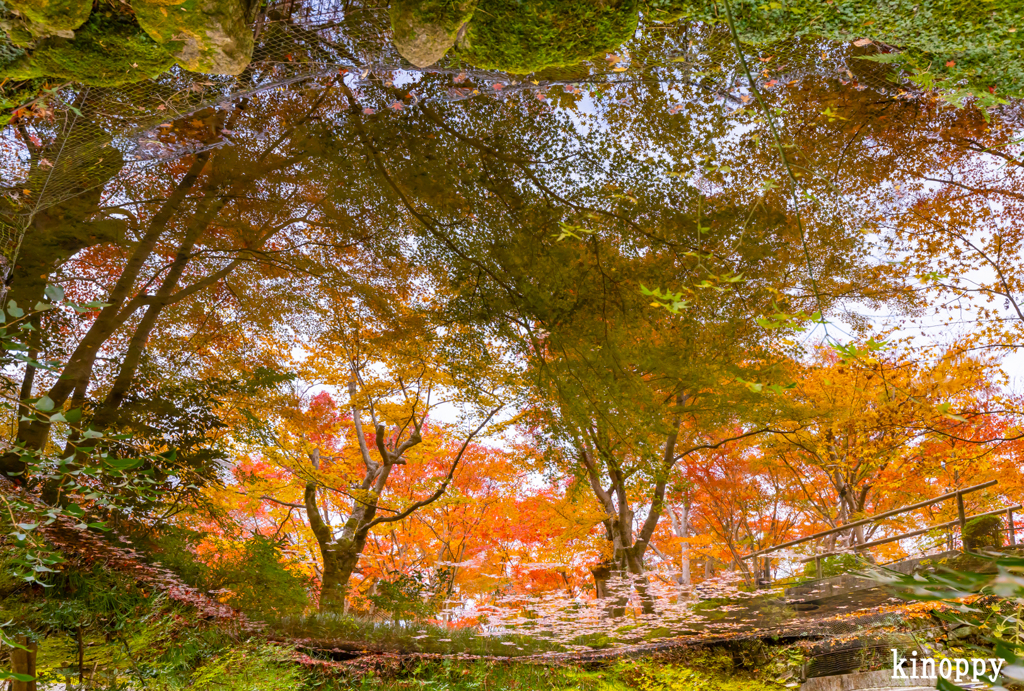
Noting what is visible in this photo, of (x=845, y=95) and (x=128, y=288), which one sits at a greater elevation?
(x=845, y=95)

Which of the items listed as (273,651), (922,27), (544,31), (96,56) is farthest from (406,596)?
(922,27)

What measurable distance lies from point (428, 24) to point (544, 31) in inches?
17.7

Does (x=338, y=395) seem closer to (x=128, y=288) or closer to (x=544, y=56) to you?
(x=128, y=288)

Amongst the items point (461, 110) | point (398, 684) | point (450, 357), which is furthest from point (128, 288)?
point (398, 684)

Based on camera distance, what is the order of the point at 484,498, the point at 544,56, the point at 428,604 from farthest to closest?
the point at 484,498
the point at 428,604
the point at 544,56

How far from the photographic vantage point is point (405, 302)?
421cm

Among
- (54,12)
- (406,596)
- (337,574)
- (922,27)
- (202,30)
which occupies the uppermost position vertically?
(922,27)

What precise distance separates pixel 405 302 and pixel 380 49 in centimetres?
190

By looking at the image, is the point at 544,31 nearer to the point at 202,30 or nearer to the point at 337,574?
the point at 202,30

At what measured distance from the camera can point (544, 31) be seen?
2.09 metres

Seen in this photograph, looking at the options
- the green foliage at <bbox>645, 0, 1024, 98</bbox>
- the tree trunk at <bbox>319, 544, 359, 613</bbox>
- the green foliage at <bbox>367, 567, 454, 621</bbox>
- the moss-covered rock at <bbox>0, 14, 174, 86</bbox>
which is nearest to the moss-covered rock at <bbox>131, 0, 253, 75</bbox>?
the moss-covered rock at <bbox>0, 14, 174, 86</bbox>

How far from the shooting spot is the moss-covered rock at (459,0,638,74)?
204 cm

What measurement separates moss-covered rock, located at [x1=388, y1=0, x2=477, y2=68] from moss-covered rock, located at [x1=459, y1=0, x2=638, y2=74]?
100 mm

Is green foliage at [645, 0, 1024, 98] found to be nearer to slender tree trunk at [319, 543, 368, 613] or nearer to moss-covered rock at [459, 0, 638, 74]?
moss-covered rock at [459, 0, 638, 74]
